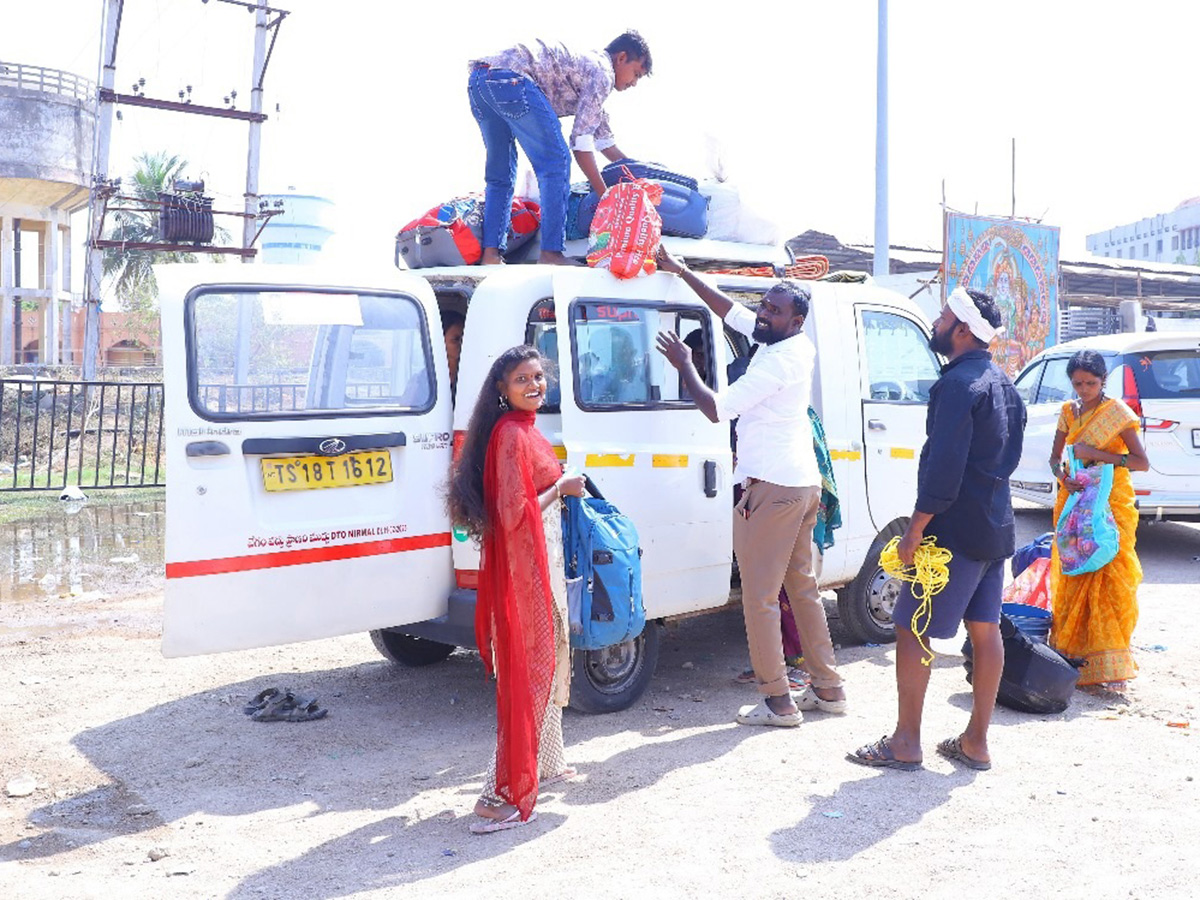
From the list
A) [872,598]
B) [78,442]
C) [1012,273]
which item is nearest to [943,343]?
[872,598]

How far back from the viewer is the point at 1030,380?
11617mm

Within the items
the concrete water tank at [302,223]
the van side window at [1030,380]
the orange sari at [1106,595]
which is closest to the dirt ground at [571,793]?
the orange sari at [1106,595]

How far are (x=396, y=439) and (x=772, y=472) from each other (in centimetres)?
167

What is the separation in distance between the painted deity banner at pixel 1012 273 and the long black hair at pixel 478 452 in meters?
14.4

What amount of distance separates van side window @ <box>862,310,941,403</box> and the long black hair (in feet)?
9.91

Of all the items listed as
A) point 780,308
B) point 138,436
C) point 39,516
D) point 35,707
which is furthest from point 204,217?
point 780,308

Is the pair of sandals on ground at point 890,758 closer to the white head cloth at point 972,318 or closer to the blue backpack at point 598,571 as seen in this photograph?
the blue backpack at point 598,571

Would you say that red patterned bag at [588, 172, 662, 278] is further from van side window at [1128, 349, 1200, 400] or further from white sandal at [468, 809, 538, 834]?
van side window at [1128, 349, 1200, 400]

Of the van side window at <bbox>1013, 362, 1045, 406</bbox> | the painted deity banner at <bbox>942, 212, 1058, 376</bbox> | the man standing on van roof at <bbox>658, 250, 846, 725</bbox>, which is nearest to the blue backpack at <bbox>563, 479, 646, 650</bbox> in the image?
the man standing on van roof at <bbox>658, 250, 846, 725</bbox>

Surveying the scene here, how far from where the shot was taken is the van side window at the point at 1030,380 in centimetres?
1146

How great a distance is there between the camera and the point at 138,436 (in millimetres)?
16531

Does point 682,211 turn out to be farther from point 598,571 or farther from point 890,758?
point 890,758

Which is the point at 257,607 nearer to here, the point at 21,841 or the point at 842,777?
the point at 21,841

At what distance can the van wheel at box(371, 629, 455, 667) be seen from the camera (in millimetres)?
6406
